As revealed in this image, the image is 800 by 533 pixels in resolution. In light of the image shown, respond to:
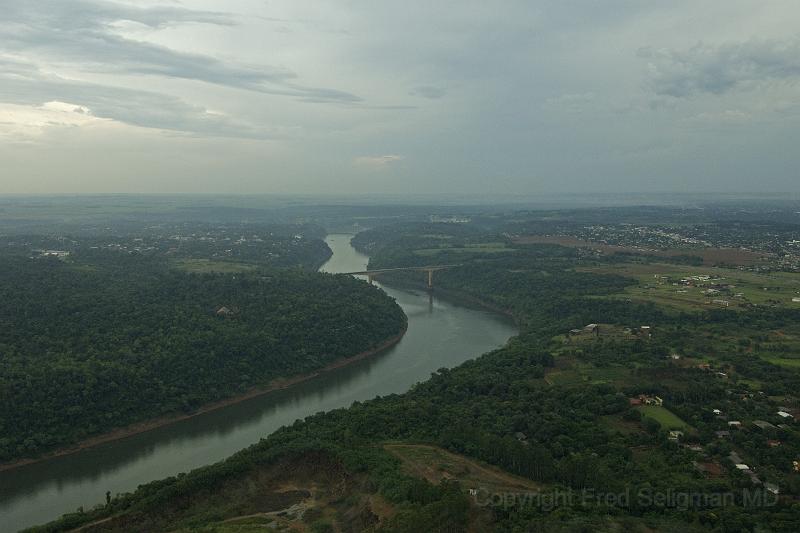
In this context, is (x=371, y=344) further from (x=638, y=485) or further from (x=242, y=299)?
(x=638, y=485)

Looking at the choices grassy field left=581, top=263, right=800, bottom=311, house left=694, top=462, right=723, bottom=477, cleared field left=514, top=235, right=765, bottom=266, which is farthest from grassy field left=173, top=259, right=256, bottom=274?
cleared field left=514, top=235, right=765, bottom=266

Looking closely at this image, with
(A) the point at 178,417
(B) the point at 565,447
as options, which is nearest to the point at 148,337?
(A) the point at 178,417

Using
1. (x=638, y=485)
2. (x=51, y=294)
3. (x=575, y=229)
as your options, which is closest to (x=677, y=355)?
(x=638, y=485)

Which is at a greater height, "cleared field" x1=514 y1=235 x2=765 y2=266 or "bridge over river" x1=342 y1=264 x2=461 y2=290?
"cleared field" x1=514 y1=235 x2=765 y2=266

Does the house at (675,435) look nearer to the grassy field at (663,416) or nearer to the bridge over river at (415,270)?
the grassy field at (663,416)

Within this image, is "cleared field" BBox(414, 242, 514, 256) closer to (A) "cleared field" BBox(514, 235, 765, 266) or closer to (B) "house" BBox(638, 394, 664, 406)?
(A) "cleared field" BBox(514, 235, 765, 266)
